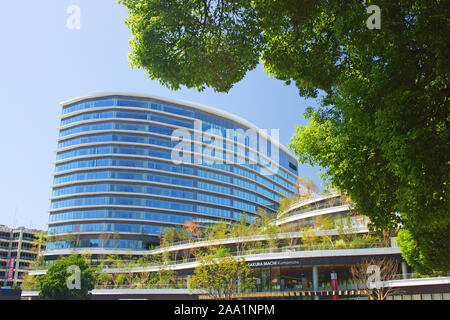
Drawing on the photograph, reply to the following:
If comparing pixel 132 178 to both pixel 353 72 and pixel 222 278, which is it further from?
pixel 353 72

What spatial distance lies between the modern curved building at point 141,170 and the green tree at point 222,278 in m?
33.3

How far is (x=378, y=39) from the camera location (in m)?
8.37

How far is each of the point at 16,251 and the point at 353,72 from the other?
349ft

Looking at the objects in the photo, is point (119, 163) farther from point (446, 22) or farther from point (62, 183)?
point (446, 22)

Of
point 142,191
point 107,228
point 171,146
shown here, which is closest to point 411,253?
point 142,191

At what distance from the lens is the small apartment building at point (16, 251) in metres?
93.8

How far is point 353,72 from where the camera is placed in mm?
10688

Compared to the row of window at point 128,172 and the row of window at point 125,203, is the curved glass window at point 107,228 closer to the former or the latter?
the row of window at point 125,203

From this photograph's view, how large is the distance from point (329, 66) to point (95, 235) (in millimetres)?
67051

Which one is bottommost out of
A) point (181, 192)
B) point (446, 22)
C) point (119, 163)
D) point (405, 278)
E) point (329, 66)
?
point (405, 278)

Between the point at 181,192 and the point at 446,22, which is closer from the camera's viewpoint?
the point at 446,22

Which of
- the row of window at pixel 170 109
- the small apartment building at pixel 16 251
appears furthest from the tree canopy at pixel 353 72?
the small apartment building at pixel 16 251
